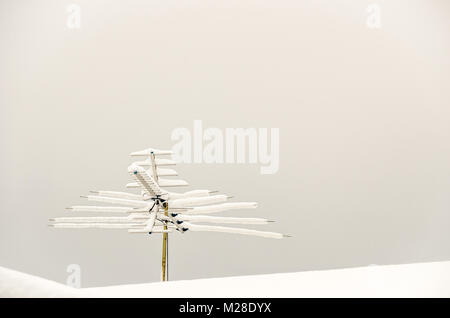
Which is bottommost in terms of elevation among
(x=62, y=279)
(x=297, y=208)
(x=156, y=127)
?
(x=62, y=279)

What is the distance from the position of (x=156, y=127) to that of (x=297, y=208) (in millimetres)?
1321

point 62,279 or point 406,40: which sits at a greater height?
point 406,40

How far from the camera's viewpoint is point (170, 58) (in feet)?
11.5

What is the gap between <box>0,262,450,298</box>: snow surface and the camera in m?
0.27

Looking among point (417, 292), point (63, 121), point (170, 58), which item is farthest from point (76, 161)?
point (417, 292)

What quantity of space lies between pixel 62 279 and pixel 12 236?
54cm

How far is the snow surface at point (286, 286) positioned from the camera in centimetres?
27

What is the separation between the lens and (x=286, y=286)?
1.66 feet
